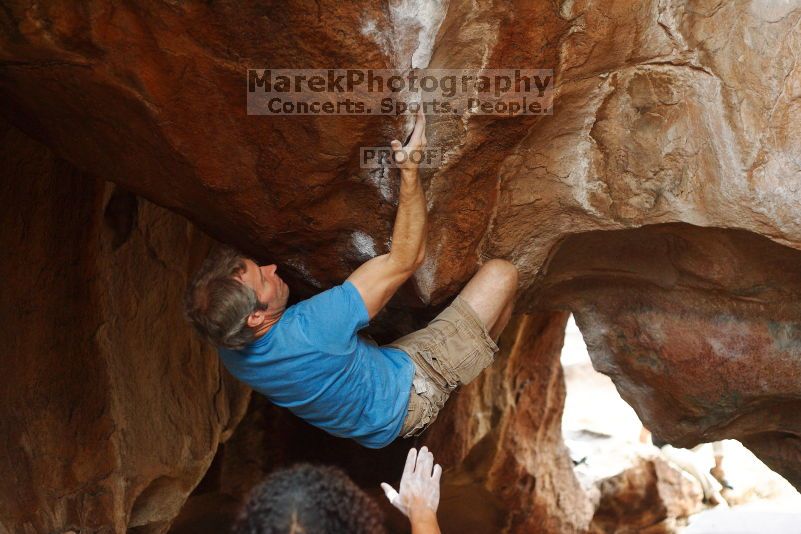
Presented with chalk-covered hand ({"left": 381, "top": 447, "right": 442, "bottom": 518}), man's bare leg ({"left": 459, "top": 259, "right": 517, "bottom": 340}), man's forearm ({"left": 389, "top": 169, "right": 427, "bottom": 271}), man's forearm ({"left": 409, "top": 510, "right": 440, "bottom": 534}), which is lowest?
man's forearm ({"left": 409, "top": 510, "right": 440, "bottom": 534})

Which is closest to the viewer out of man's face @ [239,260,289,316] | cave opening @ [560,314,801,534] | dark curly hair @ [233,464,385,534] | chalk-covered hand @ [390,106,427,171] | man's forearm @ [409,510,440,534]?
dark curly hair @ [233,464,385,534]

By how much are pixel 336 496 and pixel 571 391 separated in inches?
356

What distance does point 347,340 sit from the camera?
2.65 m

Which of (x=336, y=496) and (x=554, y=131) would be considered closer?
(x=336, y=496)

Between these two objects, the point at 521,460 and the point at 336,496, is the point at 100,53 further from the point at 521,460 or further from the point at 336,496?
the point at 521,460

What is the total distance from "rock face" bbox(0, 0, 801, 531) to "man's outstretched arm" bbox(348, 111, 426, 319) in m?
0.13

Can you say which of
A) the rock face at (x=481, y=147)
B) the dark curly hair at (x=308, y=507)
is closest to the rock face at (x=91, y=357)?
the rock face at (x=481, y=147)

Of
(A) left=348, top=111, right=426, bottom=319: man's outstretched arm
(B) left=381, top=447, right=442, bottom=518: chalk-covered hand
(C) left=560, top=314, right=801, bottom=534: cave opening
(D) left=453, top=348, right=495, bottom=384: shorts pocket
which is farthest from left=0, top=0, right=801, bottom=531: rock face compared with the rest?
(C) left=560, top=314, right=801, bottom=534: cave opening

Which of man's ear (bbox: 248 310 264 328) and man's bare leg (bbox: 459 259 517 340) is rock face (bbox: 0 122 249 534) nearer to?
man's ear (bbox: 248 310 264 328)

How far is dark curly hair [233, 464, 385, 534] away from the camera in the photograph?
1523 millimetres

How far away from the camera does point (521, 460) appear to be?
224 inches

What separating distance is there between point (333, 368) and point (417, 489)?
1.78ft

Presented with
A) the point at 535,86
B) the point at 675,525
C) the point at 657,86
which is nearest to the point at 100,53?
the point at 535,86

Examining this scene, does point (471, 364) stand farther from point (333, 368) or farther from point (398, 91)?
point (398, 91)
